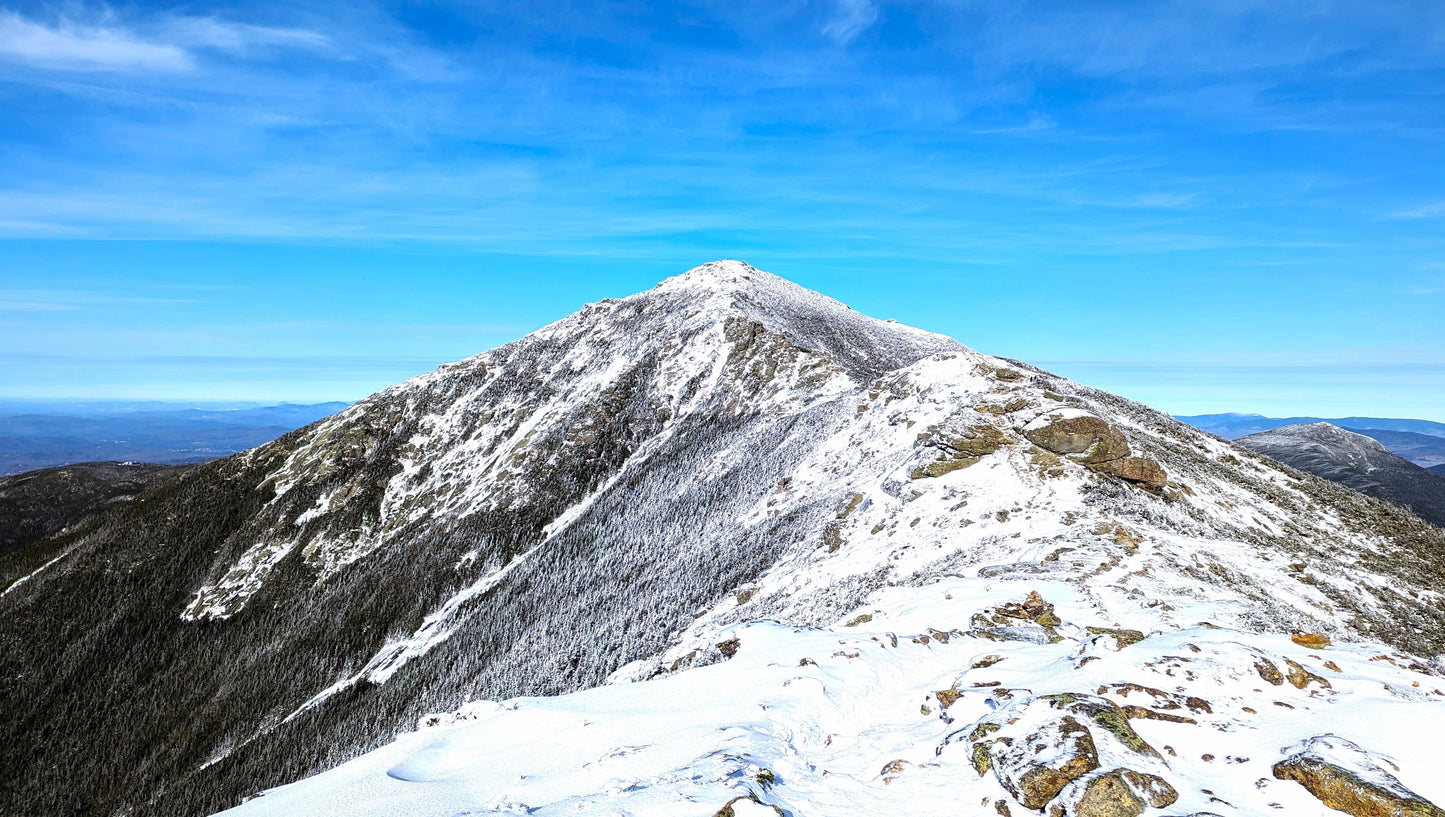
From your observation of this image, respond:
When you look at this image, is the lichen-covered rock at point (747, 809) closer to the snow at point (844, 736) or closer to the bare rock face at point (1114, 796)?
the snow at point (844, 736)

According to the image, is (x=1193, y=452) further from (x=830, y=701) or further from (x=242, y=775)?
(x=242, y=775)

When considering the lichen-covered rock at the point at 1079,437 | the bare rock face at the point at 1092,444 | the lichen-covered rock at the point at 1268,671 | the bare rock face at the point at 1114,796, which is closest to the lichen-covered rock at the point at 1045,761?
the bare rock face at the point at 1114,796

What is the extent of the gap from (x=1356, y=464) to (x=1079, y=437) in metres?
180

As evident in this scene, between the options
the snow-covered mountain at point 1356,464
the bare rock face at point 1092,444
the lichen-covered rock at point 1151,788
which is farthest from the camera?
the snow-covered mountain at point 1356,464

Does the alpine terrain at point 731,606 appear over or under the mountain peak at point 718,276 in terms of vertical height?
under

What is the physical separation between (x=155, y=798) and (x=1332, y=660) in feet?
264

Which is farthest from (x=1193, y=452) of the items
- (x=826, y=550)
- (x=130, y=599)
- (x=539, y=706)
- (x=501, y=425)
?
(x=130, y=599)

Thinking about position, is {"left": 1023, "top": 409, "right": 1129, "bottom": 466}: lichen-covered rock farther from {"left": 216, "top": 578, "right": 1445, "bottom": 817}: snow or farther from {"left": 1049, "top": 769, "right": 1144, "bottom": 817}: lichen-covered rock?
{"left": 1049, "top": 769, "right": 1144, "bottom": 817}: lichen-covered rock

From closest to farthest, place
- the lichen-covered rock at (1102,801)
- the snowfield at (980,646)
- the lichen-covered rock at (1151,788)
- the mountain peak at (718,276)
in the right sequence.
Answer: the lichen-covered rock at (1102,801), the lichen-covered rock at (1151,788), the snowfield at (980,646), the mountain peak at (718,276)

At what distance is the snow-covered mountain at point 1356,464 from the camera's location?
452 ft

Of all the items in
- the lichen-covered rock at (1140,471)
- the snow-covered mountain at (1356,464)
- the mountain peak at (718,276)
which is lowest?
the lichen-covered rock at (1140,471)

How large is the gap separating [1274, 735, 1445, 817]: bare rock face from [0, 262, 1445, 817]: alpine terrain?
2.1 inches

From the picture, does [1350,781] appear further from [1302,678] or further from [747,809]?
[747,809]

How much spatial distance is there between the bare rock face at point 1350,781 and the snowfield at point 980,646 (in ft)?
0.19
